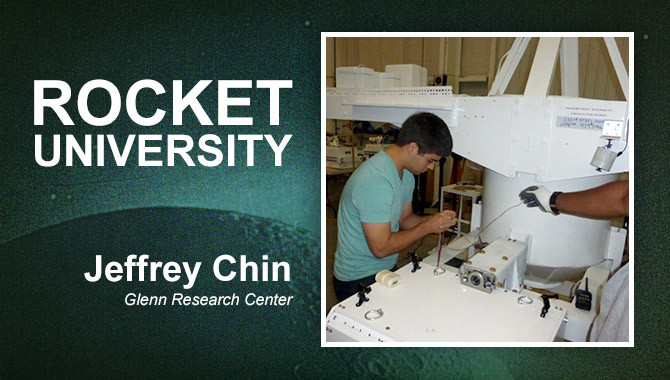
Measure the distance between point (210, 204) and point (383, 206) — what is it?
59cm

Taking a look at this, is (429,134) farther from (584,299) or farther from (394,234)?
(584,299)

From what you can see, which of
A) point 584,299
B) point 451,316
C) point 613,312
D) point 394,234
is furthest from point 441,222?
point 613,312

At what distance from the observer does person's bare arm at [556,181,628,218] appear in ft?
4.40

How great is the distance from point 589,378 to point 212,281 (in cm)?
134

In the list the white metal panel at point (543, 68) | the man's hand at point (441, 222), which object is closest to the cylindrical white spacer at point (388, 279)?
the man's hand at point (441, 222)

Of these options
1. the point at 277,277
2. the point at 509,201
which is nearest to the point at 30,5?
the point at 277,277

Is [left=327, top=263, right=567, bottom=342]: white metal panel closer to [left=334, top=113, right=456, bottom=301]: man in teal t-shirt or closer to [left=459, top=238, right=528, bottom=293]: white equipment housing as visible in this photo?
[left=459, top=238, right=528, bottom=293]: white equipment housing

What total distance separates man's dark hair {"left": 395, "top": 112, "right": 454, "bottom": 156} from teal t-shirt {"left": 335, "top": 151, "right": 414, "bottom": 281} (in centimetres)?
12

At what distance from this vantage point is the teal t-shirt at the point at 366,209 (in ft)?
4.88

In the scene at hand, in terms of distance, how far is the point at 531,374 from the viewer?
1.45 m

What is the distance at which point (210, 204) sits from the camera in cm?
144

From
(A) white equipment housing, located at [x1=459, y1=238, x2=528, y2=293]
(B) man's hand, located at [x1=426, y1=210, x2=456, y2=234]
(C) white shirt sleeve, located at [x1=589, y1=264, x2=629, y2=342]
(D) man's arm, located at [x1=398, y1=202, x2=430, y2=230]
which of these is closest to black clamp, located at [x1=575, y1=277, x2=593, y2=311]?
(C) white shirt sleeve, located at [x1=589, y1=264, x2=629, y2=342]

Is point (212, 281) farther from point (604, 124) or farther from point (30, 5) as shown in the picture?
point (604, 124)

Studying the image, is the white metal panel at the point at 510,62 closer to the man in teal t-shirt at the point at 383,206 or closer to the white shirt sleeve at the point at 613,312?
the man in teal t-shirt at the point at 383,206
